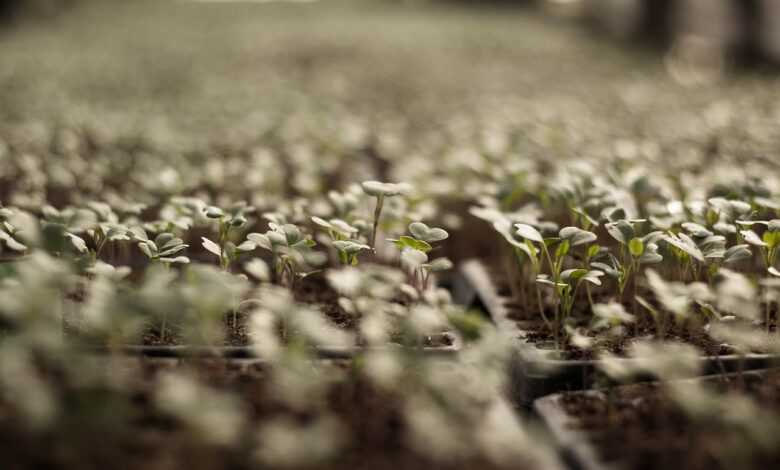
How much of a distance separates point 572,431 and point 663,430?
17 cm

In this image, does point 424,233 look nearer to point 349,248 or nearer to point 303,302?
point 349,248

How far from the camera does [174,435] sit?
1.27 m

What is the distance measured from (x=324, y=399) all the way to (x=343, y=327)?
0.50 metres

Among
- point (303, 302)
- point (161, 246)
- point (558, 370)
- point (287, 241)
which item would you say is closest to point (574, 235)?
point (558, 370)

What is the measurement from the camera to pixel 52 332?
1.17 meters

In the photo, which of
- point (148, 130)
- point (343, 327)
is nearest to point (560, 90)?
point (148, 130)

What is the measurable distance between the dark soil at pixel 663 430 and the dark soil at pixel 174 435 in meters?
0.26

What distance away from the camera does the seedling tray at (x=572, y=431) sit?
1.31 metres

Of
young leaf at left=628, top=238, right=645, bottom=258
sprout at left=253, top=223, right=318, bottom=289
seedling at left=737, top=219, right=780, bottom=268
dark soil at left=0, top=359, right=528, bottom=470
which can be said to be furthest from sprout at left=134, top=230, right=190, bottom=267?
seedling at left=737, top=219, right=780, bottom=268

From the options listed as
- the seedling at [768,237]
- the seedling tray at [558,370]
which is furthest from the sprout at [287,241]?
the seedling at [768,237]

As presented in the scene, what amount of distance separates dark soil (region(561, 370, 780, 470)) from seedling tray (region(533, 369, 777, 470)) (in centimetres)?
1

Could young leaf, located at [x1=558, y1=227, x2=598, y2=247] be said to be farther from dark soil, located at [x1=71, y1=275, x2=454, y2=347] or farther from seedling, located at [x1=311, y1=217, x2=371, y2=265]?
seedling, located at [x1=311, y1=217, x2=371, y2=265]

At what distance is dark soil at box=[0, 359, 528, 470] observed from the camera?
1.10m

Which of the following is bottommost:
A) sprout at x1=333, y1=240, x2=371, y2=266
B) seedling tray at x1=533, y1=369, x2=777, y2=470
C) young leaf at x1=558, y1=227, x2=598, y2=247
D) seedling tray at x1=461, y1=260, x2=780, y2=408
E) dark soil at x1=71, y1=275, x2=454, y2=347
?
seedling tray at x1=533, y1=369, x2=777, y2=470
